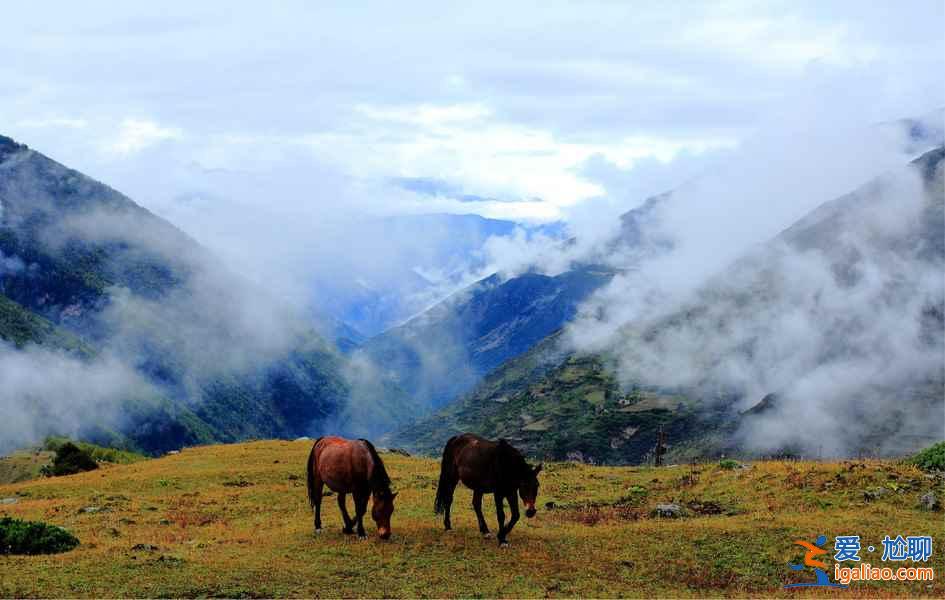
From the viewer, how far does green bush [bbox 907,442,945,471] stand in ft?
130

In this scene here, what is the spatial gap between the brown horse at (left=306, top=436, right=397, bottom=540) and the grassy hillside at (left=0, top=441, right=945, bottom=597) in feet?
3.36

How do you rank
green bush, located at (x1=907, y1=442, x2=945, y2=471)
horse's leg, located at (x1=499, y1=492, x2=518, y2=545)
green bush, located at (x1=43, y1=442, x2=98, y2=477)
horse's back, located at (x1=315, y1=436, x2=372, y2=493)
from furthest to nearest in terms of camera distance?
green bush, located at (x1=43, y1=442, x2=98, y2=477)
green bush, located at (x1=907, y1=442, x2=945, y2=471)
horse's back, located at (x1=315, y1=436, x2=372, y2=493)
horse's leg, located at (x1=499, y1=492, x2=518, y2=545)

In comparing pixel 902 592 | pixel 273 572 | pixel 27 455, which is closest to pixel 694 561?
pixel 902 592

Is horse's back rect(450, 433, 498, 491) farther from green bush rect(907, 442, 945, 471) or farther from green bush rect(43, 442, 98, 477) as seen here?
green bush rect(43, 442, 98, 477)

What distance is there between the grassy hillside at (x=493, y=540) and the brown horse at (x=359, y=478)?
3.36 feet

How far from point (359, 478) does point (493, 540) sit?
5.42 m

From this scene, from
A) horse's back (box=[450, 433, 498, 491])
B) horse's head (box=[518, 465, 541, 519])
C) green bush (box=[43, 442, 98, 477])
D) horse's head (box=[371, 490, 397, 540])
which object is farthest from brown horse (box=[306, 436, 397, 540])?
green bush (box=[43, 442, 98, 477])

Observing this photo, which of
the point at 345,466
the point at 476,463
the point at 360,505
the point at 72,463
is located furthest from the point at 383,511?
the point at 72,463

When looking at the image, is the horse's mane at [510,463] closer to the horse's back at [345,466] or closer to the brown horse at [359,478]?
the brown horse at [359,478]

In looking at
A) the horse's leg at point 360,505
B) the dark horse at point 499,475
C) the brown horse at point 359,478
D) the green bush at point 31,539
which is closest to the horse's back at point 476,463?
the dark horse at point 499,475

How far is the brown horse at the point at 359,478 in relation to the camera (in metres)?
29.5

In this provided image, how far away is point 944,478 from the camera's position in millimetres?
37219

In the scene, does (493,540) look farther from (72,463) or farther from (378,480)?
(72,463)

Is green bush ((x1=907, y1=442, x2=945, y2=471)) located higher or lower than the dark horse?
lower
